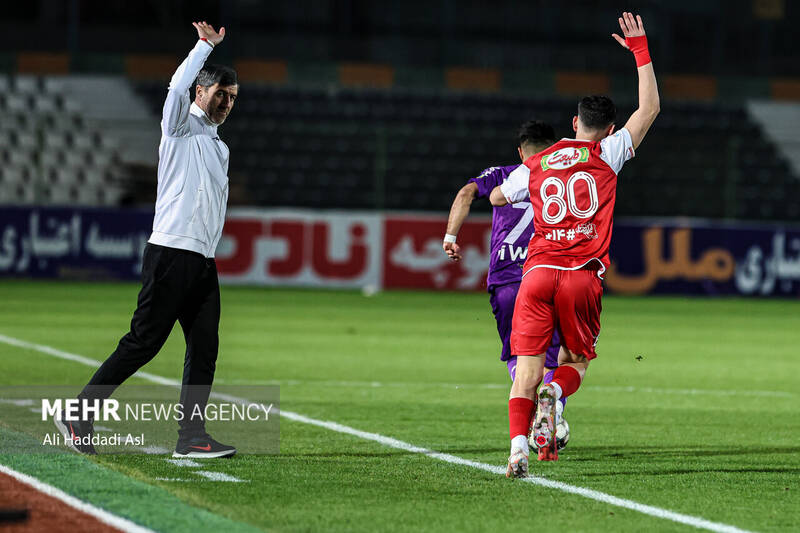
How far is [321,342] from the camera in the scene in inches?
601

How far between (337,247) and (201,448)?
17706 millimetres

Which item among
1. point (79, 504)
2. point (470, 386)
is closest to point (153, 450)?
point (79, 504)

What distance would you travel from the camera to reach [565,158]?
704cm

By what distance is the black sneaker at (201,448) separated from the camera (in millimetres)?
7238

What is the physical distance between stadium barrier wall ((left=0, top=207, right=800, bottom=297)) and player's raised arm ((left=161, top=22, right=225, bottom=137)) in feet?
57.4

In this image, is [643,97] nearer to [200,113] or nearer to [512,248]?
[512,248]

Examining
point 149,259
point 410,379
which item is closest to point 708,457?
point 149,259

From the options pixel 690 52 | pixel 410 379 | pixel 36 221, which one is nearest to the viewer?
pixel 410 379


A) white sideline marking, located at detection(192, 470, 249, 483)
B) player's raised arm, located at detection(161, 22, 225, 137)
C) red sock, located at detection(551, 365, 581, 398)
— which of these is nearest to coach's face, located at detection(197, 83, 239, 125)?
player's raised arm, located at detection(161, 22, 225, 137)

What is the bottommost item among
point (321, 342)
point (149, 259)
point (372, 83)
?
point (321, 342)

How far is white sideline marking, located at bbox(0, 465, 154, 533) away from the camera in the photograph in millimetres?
5367

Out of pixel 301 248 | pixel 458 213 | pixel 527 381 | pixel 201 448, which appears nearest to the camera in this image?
pixel 527 381

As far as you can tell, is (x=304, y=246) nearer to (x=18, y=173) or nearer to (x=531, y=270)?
(x=18, y=173)

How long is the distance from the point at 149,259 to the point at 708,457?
3.40m
